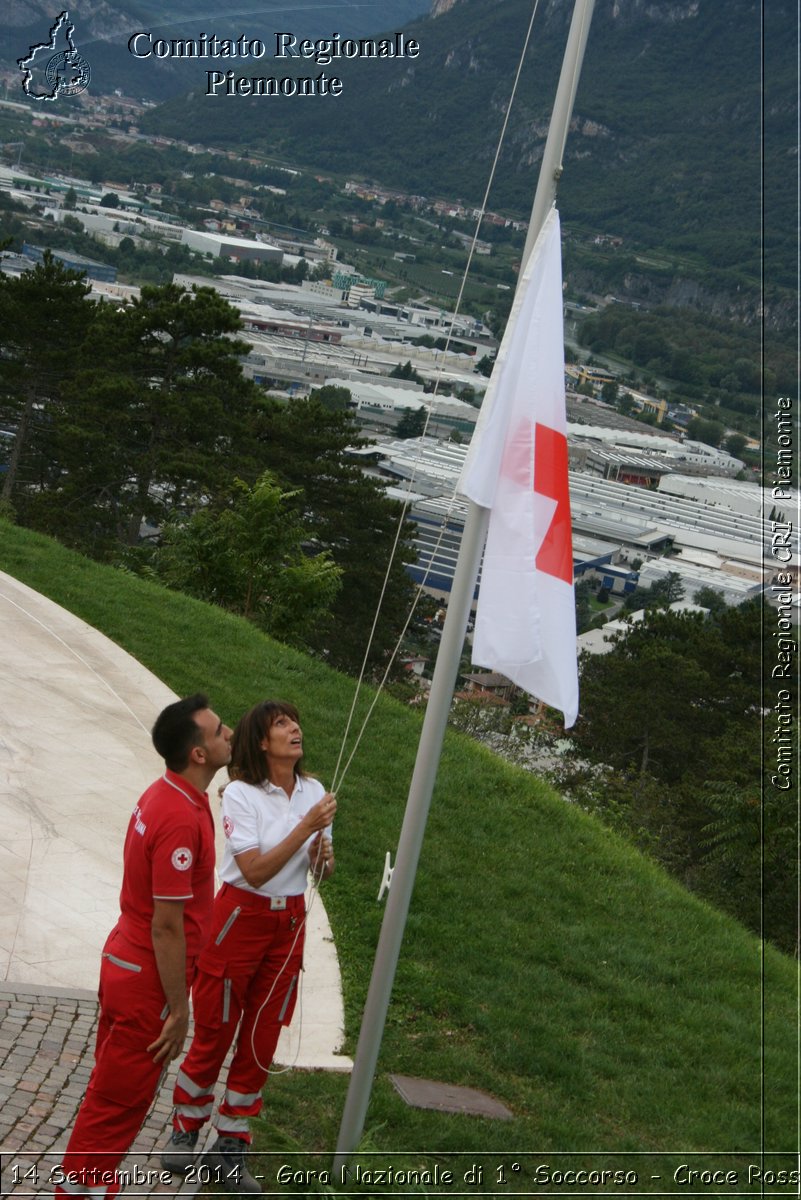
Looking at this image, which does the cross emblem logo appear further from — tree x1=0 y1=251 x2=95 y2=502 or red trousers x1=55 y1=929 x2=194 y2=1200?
tree x1=0 y1=251 x2=95 y2=502

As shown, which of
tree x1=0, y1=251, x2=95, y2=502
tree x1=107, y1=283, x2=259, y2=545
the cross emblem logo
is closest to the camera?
the cross emblem logo

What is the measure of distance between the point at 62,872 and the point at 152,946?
275 centimetres

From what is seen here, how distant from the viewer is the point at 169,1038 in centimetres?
318

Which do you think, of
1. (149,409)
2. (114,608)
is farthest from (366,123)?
(114,608)

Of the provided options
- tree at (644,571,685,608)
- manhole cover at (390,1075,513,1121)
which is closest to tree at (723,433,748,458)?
tree at (644,571,685,608)

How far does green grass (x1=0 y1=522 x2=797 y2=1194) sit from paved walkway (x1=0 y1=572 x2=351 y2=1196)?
0.38m

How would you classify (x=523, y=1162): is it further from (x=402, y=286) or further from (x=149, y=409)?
(x=402, y=286)

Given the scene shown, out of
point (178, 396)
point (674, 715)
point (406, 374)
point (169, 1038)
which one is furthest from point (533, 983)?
point (406, 374)

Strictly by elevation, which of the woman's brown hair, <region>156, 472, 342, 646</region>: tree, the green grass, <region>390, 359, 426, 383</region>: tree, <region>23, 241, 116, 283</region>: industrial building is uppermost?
<region>23, 241, 116, 283</region>: industrial building

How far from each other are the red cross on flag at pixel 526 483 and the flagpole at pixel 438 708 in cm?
5

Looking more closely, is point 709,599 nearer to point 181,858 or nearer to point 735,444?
point 735,444

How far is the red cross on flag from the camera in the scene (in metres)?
3.49

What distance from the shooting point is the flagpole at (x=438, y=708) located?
3.37 metres

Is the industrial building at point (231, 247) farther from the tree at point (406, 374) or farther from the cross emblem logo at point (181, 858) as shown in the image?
the cross emblem logo at point (181, 858)
